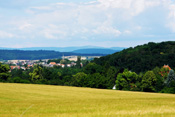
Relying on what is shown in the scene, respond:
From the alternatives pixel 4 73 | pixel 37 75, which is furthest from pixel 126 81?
pixel 37 75

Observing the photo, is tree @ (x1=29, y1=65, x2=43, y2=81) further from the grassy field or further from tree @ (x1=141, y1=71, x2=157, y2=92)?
the grassy field

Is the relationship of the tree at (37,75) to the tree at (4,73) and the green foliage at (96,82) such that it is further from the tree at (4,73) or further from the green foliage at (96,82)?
the green foliage at (96,82)

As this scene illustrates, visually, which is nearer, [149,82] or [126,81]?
[149,82]

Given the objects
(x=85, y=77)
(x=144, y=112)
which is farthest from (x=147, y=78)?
(x=144, y=112)

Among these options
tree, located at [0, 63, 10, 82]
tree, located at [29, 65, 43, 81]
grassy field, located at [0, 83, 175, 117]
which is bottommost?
tree, located at [29, 65, 43, 81]

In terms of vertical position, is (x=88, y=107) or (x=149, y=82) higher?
(x=88, y=107)

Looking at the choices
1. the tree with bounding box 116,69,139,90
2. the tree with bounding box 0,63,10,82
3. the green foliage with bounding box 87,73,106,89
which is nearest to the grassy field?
the green foliage with bounding box 87,73,106,89

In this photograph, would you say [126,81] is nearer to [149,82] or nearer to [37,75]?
[149,82]

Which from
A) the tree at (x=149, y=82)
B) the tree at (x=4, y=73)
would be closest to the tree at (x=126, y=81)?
the tree at (x=149, y=82)

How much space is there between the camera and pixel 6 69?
361 feet

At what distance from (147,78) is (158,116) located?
80.4 m

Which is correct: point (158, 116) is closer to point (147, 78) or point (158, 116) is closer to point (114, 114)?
point (114, 114)

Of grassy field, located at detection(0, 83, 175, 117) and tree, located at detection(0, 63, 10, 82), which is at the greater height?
grassy field, located at detection(0, 83, 175, 117)

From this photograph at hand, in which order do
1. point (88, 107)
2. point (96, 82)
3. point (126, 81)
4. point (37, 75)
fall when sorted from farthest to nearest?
point (37, 75)
point (126, 81)
point (96, 82)
point (88, 107)
